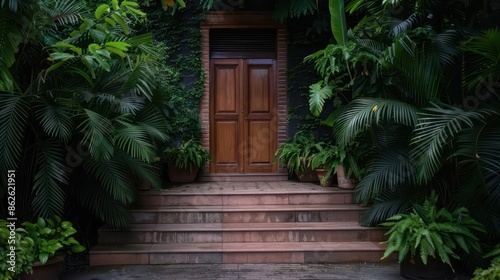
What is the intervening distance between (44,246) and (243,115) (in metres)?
4.45

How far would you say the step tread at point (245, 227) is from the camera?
5.45m

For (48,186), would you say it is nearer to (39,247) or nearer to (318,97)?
(39,247)

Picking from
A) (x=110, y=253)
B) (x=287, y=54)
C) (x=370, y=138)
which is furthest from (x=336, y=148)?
(x=110, y=253)

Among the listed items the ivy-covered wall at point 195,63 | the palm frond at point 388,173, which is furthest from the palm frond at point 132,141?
the ivy-covered wall at point 195,63

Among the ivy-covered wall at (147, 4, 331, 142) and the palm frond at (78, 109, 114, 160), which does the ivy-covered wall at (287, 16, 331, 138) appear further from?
the palm frond at (78, 109, 114, 160)

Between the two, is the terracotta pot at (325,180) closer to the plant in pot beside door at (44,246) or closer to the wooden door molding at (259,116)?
the wooden door molding at (259,116)

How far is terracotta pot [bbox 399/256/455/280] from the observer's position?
14.8 ft

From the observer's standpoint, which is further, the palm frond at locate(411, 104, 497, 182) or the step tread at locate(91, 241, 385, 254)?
the step tread at locate(91, 241, 385, 254)

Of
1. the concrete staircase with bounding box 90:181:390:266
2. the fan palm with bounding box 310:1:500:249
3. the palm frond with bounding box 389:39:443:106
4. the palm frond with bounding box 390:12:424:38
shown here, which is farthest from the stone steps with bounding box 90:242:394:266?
the palm frond with bounding box 390:12:424:38

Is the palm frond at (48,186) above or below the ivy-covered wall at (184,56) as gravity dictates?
below

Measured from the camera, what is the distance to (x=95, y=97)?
459cm

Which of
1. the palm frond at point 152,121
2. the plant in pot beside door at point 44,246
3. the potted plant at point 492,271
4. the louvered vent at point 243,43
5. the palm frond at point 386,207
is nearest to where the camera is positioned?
the potted plant at point 492,271

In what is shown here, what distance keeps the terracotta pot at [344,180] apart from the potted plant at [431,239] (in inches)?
64.5

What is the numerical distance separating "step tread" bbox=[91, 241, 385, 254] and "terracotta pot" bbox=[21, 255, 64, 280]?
669mm
